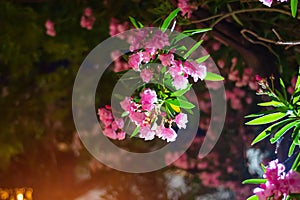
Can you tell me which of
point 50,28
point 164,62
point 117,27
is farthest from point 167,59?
point 50,28

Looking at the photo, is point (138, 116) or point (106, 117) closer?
point (138, 116)

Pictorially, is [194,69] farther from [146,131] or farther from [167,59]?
[146,131]

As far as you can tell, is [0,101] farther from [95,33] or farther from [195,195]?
[195,195]

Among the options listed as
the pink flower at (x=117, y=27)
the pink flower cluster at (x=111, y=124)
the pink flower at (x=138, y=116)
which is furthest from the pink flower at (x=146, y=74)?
the pink flower at (x=117, y=27)

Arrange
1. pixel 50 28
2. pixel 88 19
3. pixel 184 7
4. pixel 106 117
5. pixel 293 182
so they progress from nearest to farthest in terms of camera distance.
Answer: pixel 293 182 < pixel 106 117 < pixel 184 7 < pixel 88 19 < pixel 50 28

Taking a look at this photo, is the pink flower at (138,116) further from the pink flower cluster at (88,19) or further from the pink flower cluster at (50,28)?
the pink flower cluster at (50,28)

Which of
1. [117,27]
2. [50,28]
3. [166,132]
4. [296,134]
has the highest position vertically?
[50,28]

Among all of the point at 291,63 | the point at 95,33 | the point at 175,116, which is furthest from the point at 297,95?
the point at 95,33

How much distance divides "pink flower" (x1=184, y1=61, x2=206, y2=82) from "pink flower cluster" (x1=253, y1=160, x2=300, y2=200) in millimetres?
359

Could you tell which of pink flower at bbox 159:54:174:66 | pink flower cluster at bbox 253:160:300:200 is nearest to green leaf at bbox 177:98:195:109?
pink flower at bbox 159:54:174:66

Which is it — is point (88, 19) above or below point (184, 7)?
above

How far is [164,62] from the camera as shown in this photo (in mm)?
1448

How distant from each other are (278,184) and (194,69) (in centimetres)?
42

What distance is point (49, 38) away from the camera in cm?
283
